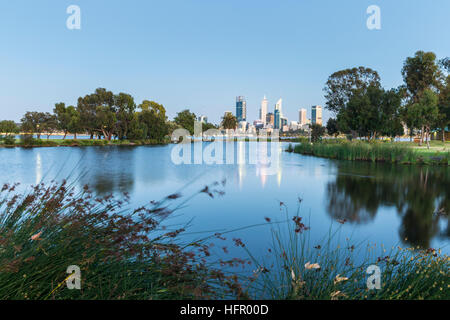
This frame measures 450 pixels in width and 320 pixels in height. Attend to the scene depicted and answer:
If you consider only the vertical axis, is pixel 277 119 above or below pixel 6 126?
above

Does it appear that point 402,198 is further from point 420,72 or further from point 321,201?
point 420,72

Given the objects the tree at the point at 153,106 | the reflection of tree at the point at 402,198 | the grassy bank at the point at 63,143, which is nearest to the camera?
the reflection of tree at the point at 402,198

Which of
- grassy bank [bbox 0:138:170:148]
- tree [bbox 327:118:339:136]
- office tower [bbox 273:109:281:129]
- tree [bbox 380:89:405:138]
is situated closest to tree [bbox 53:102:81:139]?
grassy bank [bbox 0:138:170:148]

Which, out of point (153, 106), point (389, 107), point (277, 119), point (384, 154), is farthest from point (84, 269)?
point (277, 119)

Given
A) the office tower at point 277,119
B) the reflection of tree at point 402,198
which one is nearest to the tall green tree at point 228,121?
the office tower at point 277,119

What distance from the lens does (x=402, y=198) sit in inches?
376

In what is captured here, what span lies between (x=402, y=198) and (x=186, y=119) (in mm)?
71036

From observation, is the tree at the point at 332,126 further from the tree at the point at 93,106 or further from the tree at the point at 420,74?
the tree at the point at 93,106

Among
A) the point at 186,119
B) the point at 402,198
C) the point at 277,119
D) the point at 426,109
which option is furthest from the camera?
the point at 277,119

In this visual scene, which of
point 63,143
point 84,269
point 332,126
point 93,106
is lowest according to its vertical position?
point 84,269

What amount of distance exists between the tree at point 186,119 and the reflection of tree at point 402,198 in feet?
211

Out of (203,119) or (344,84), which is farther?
(203,119)

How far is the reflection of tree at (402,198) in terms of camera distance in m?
6.31

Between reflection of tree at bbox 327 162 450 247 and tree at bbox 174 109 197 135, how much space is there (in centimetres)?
6436
